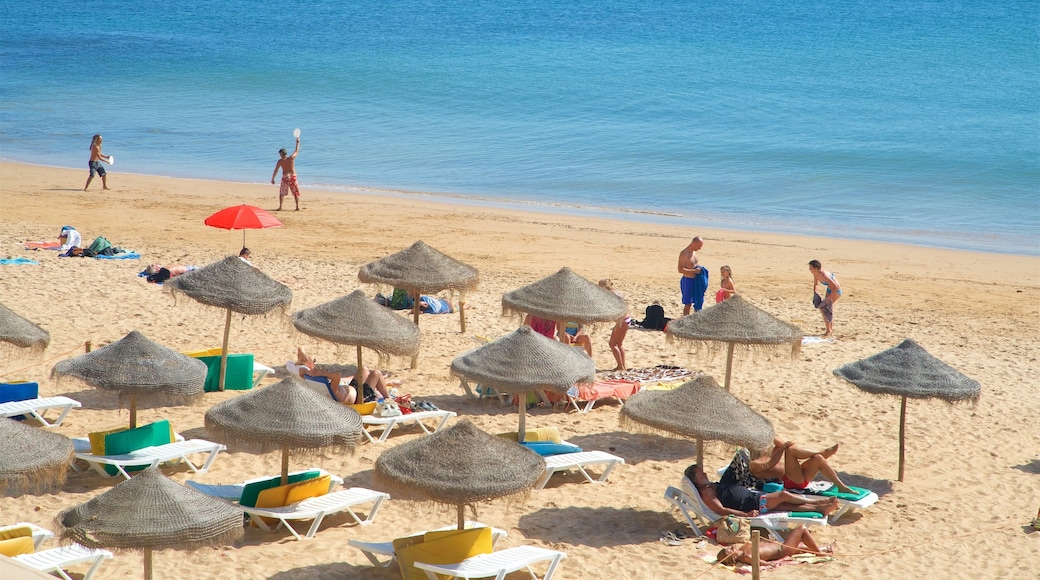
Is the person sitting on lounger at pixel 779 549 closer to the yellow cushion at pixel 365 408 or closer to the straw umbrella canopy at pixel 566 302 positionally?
the straw umbrella canopy at pixel 566 302

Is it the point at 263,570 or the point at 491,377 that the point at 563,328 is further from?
the point at 263,570

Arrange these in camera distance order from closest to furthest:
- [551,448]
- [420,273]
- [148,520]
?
1. [148,520]
2. [551,448]
3. [420,273]

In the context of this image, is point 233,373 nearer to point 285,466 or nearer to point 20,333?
point 20,333

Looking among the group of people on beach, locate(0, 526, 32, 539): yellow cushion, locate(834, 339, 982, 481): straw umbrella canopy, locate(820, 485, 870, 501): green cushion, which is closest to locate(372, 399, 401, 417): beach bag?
locate(0, 526, 32, 539): yellow cushion

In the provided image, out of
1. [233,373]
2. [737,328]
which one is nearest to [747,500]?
[737,328]

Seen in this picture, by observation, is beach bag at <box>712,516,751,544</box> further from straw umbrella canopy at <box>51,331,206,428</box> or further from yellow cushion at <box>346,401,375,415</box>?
straw umbrella canopy at <box>51,331,206,428</box>

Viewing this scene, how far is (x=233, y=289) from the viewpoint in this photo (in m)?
10.7

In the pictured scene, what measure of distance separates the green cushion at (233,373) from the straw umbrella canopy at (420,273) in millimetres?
1728

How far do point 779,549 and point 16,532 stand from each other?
5522mm

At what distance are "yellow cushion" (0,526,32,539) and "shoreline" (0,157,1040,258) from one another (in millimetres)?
19087

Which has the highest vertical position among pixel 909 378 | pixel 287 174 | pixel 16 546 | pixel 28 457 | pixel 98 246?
pixel 287 174

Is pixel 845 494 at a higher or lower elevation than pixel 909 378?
lower

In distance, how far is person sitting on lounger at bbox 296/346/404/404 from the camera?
10570mm

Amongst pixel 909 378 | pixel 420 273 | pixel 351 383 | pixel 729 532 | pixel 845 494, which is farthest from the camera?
pixel 420 273
